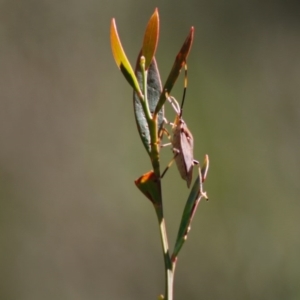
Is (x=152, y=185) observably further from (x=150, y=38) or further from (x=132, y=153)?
(x=132, y=153)

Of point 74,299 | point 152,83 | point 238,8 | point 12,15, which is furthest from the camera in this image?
point 238,8

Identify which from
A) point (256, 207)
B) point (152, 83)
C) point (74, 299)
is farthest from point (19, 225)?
point (152, 83)

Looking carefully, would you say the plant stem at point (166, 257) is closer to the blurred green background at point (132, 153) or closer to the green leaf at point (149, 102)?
the green leaf at point (149, 102)

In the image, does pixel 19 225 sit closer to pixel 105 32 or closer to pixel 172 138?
pixel 105 32

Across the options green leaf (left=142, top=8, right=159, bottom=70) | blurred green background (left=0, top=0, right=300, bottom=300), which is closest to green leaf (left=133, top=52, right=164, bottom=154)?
green leaf (left=142, top=8, right=159, bottom=70)

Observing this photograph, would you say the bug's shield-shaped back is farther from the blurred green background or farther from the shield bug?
the blurred green background

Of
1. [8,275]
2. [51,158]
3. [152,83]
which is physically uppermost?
[152,83]

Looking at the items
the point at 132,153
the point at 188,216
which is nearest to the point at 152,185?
the point at 188,216

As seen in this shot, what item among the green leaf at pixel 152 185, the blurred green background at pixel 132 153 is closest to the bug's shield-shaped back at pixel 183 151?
the green leaf at pixel 152 185
